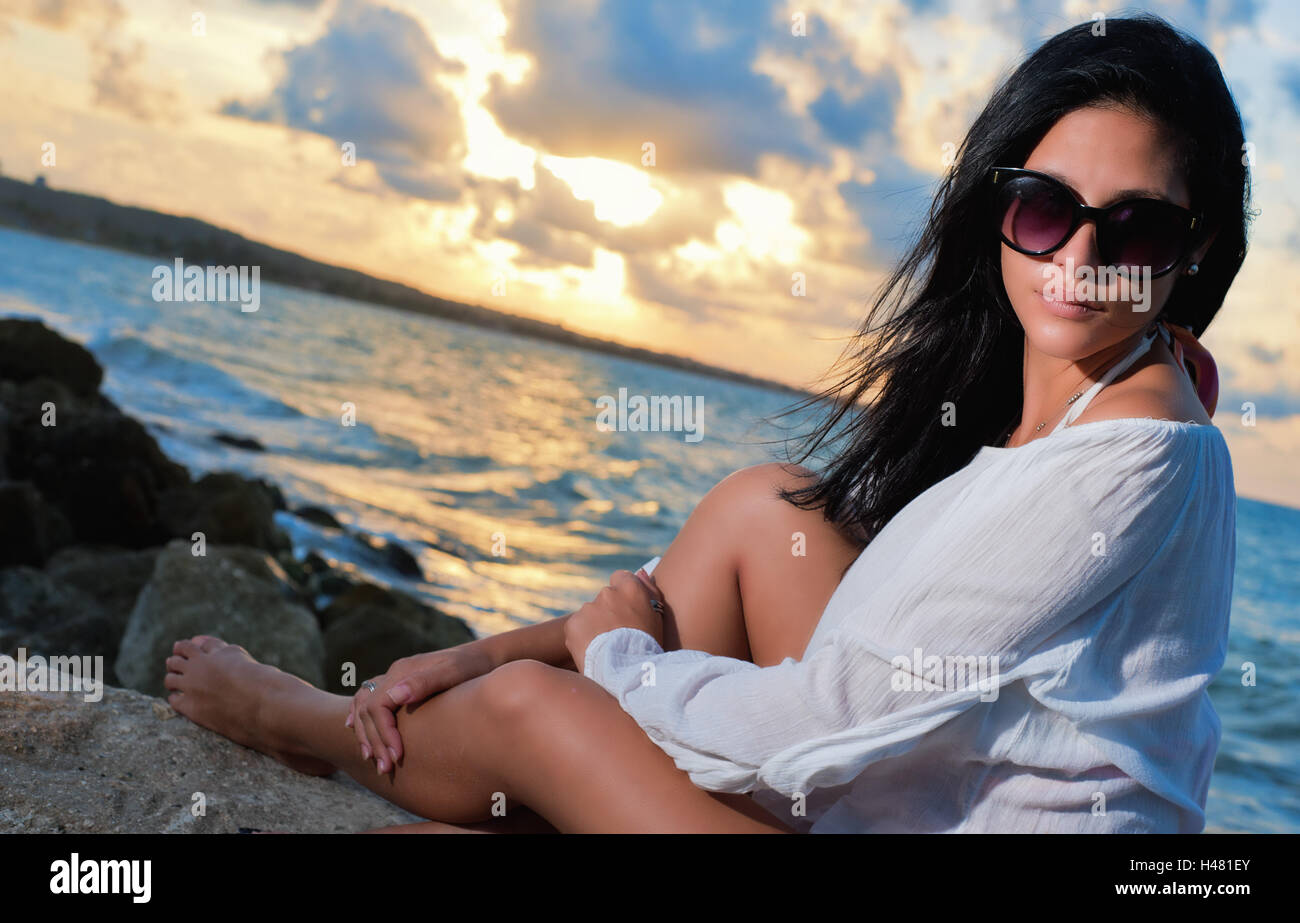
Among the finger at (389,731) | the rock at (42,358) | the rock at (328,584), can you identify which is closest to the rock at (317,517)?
the rock at (328,584)

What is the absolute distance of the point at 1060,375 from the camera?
Result: 191 cm

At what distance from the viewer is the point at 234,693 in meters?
2.45

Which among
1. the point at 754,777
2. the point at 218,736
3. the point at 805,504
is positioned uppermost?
the point at 805,504

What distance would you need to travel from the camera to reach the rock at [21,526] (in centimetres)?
557

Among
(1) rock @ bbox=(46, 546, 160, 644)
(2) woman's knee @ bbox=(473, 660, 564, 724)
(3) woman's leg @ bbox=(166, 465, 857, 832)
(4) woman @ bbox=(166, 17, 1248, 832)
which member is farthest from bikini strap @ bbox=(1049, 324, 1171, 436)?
(1) rock @ bbox=(46, 546, 160, 644)

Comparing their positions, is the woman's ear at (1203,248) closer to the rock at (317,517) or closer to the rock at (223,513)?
the rock at (223,513)

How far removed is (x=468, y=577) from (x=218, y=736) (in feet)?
22.0

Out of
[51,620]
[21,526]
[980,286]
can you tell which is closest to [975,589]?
[980,286]

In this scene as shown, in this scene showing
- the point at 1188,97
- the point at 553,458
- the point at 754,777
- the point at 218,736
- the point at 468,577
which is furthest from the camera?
the point at 553,458

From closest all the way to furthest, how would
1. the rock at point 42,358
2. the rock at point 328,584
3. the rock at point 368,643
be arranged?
the rock at point 368,643, the rock at point 328,584, the rock at point 42,358

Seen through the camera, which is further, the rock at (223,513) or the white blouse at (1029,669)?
the rock at (223,513)
